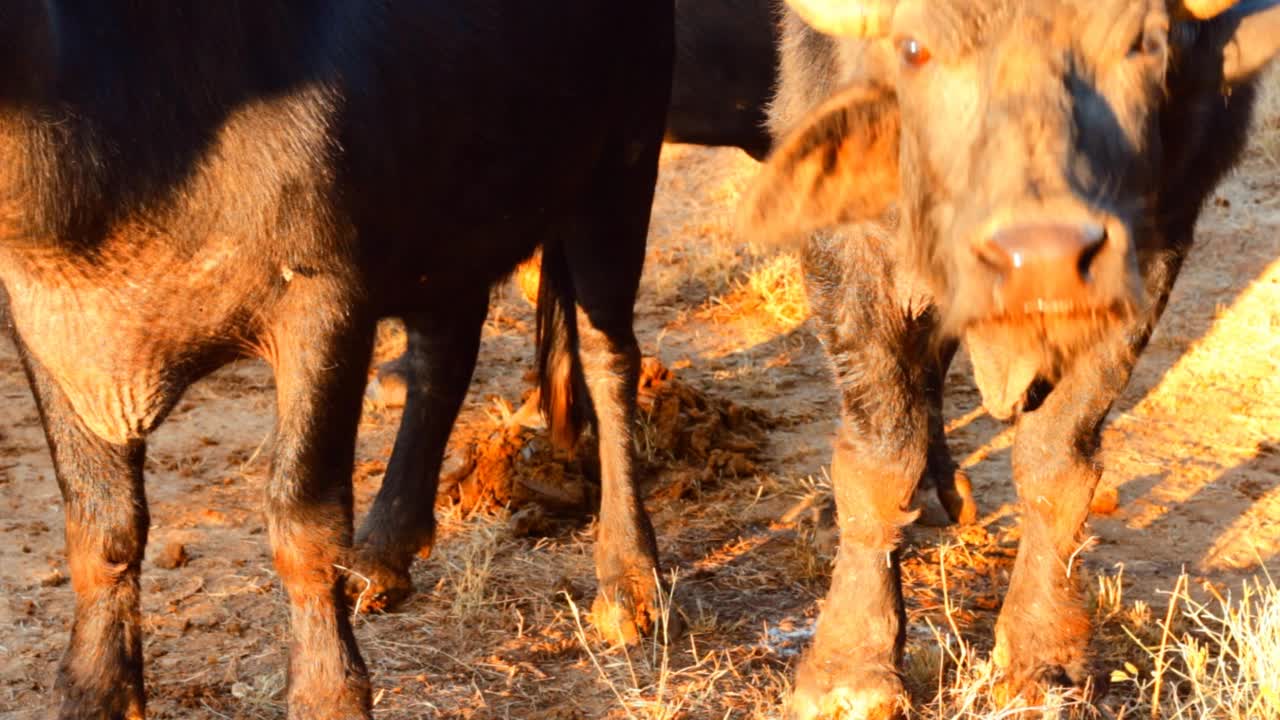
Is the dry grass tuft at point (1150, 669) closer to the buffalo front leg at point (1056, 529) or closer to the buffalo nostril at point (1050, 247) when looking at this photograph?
the buffalo front leg at point (1056, 529)

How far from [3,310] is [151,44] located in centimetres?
75

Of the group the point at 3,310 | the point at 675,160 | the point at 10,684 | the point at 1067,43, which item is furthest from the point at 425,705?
the point at 675,160

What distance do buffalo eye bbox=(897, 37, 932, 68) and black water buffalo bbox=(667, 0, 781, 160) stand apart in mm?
2156

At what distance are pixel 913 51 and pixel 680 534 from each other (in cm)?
208

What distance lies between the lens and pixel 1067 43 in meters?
2.73

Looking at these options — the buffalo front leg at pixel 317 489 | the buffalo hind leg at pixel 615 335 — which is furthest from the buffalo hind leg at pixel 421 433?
the buffalo front leg at pixel 317 489

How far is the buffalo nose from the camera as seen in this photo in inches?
99.2

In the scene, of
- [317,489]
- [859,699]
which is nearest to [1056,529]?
[859,699]

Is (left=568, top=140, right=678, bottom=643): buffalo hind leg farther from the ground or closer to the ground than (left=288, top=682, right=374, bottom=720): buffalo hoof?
farther from the ground

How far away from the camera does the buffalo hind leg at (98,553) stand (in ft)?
11.0

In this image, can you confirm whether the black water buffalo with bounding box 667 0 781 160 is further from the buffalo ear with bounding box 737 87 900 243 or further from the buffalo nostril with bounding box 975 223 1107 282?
the buffalo nostril with bounding box 975 223 1107 282

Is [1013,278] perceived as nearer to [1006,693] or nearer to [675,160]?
[1006,693]

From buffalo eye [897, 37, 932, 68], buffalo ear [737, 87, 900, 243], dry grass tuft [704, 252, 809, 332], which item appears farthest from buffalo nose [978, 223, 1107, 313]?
dry grass tuft [704, 252, 809, 332]

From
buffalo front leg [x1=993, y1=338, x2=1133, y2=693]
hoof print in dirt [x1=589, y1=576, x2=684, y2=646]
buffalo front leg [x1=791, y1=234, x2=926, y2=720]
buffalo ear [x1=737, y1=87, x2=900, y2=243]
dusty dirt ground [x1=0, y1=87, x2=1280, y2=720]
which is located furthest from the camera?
hoof print in dirt [x1=589, y1=576, x2=684, y2=646]
